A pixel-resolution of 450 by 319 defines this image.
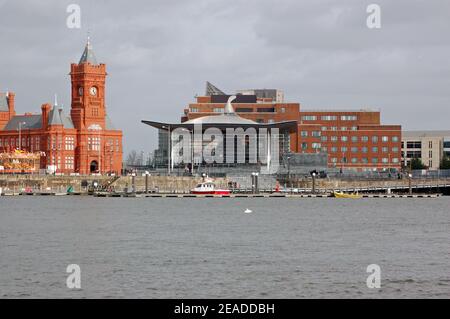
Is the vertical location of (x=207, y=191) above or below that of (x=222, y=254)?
above

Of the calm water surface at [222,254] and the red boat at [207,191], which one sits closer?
the calm water surface at [222,254]

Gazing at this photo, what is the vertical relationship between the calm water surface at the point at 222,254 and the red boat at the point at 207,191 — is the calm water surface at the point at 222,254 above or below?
below

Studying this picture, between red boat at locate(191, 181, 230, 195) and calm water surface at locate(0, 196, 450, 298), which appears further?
red boat at locate(191, 181, 230, 195)

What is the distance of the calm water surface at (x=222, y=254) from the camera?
54.5m

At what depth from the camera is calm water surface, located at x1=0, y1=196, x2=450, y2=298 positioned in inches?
2147

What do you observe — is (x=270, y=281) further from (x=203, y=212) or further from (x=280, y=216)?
(x=203, y=212)

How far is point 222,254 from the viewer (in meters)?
70.6

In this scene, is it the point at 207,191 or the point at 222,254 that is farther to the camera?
the point at 207,191

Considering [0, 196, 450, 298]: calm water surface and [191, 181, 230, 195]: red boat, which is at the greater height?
[191, 181, 230, 195]: red boat
